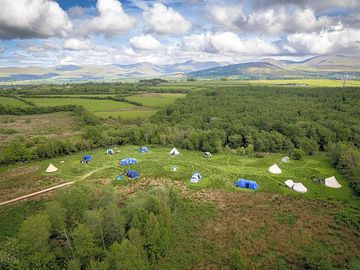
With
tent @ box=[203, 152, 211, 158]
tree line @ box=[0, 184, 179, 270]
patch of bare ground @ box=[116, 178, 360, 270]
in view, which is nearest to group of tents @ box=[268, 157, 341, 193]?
patch of bare ground @ box=[116, 178, 360, 270]

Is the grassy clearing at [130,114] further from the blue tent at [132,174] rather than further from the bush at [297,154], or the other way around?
the bush at [297,154]

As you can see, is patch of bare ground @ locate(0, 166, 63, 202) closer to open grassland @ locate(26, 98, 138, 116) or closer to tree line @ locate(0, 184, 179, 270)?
tree line @ locate(0, 184, 179, 270)

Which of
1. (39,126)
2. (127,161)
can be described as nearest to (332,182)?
(127,161)

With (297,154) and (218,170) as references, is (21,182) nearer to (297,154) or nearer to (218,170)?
(218,170)

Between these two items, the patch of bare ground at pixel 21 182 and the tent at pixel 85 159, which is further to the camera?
the tent at pixel 85 159

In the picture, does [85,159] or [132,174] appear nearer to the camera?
[132,174]

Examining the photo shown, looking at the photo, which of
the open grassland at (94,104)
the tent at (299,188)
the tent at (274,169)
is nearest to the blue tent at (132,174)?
the tent at (274,169)

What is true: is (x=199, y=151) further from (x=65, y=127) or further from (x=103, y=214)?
(x=65, y=127)
